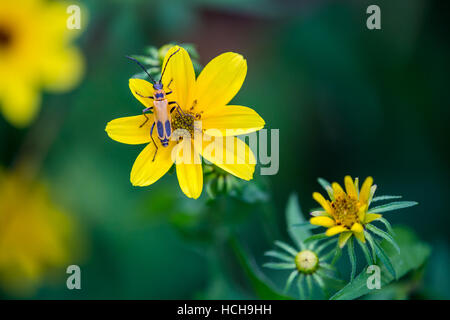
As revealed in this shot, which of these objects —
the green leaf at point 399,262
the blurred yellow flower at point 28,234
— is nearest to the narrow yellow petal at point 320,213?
the green leaf at point 399,262

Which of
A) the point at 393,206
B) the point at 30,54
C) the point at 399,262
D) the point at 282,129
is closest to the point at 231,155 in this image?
the point at 393,206

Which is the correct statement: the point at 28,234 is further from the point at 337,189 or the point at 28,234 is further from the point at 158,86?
the point at 337,189

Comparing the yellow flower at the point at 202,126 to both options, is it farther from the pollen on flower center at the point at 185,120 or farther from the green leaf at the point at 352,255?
the green leaf at the point at 352,255

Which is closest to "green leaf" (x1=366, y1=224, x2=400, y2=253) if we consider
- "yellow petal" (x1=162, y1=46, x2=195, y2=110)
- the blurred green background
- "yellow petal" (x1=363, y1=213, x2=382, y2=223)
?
"yellow petal" (x1=363, y1=213, x2=382, y2=223)

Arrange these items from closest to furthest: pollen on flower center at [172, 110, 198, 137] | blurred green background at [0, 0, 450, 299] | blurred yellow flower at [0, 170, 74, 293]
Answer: pollen on flower center at [172, 110, 198, 137], blurred yellow flower at [0, 170, 74, 293], blurred green background at [0, 0, 450, 299]

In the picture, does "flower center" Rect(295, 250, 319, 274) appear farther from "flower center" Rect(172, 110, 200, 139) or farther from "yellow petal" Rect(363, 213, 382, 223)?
"flower center" Rect(172, 110, 200, 139)

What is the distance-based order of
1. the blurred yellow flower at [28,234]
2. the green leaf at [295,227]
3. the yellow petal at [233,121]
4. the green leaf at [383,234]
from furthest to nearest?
the blurred yellow flower at [28,234] → the green leaf at [295,227] → the yellow petal at [233,121] → the green leaf at [383,234]
